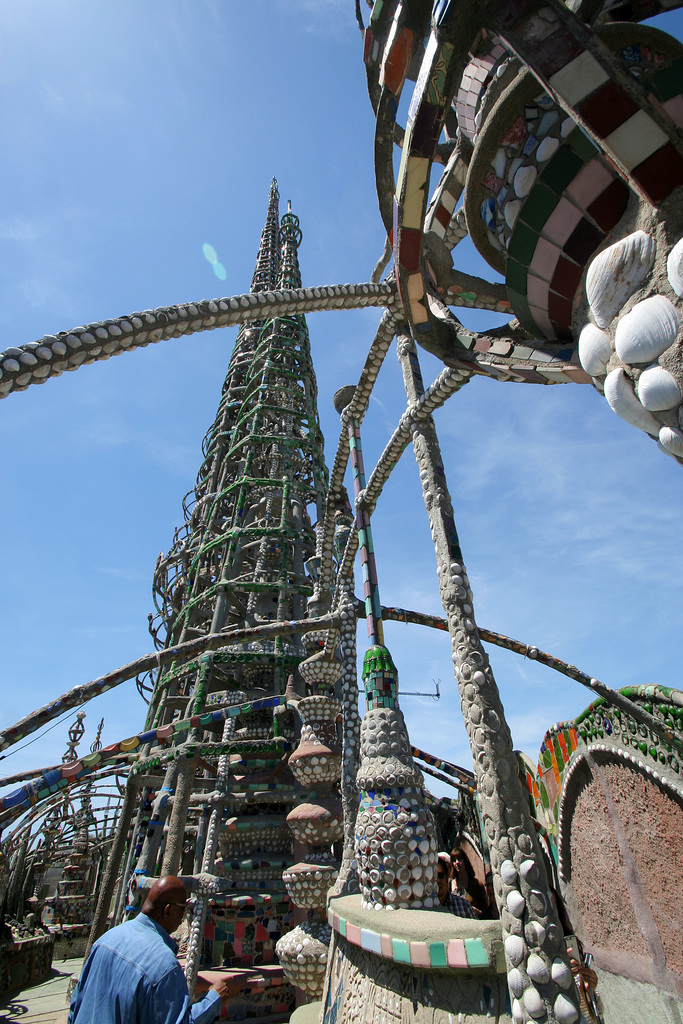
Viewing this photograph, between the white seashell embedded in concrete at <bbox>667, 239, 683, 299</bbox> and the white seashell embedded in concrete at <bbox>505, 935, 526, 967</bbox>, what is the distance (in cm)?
287

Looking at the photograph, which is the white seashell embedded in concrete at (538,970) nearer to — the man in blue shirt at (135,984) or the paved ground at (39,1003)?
the man in blue shirt at (135,984)

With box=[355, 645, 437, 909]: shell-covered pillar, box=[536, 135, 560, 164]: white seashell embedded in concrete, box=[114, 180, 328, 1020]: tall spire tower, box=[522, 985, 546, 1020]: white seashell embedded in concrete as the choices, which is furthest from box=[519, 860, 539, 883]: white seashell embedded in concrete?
box=[114, 180, 328, 1020]: tall spire tower

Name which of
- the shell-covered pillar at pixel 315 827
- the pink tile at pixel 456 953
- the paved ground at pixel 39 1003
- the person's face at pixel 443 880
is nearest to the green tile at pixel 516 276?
the pink tile at pixel 456 953

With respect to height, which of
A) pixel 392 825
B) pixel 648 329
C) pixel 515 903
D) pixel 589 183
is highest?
pixel 589 183

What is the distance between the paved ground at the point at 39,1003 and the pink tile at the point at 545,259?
41.7ft

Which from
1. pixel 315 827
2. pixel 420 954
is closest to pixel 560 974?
pixel 420 954

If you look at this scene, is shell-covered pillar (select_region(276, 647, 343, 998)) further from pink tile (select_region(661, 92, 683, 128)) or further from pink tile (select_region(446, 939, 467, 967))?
pink tile (select_region(661, 92, 683, 128))

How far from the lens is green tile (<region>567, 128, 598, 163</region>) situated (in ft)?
6.57

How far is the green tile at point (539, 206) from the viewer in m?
2.14

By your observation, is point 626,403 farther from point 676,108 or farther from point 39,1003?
point 39,1003

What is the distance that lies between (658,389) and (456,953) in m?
2.83

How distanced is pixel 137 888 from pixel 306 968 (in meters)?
4.18

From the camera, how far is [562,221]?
211cm

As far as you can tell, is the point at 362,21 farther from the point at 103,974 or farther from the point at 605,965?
the point at 605,965
